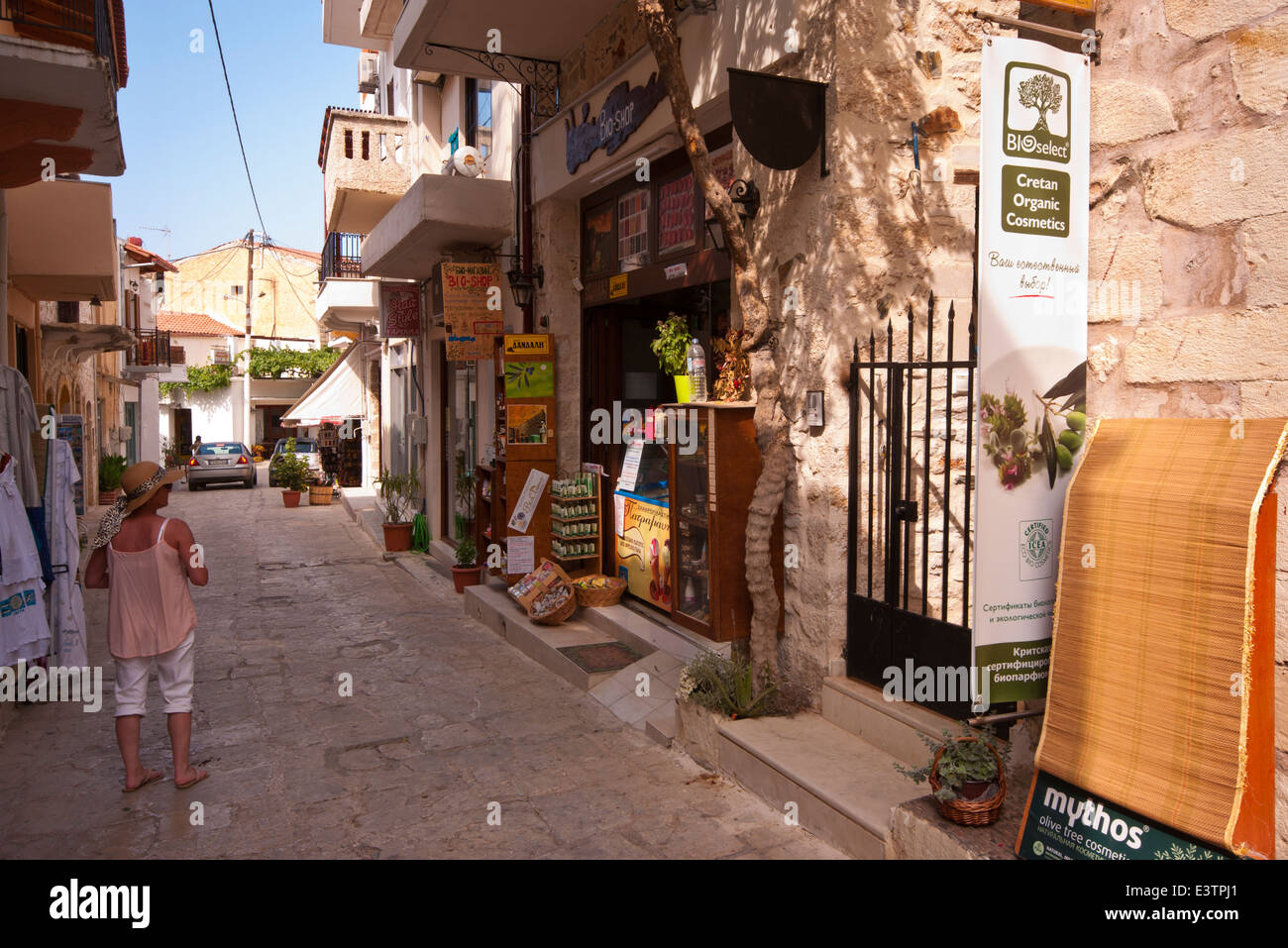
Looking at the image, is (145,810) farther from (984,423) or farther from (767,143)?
(767,143)

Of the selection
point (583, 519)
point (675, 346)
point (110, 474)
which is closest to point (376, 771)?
point (675, 346)

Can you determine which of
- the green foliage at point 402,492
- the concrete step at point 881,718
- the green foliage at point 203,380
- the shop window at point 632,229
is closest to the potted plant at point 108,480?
the green foliage at point 402,492

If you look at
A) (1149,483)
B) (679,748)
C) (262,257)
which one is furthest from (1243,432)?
(262,257)

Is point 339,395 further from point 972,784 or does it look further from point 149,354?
point 972,784

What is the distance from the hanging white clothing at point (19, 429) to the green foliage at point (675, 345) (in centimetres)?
425

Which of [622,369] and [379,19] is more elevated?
[379,19]

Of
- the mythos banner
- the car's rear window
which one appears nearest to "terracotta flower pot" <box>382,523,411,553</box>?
the mythos banner

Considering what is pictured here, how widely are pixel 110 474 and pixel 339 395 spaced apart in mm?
5634

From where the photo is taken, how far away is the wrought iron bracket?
916cm

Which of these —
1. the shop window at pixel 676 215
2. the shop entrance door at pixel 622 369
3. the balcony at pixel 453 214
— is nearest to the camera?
the shop window at pixel 676 215

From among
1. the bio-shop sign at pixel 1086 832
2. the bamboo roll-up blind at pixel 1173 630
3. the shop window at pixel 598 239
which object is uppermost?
the shop window at pixel 598 239

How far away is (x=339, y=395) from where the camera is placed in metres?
24.6

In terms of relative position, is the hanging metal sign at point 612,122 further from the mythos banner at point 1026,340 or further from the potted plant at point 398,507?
the potted plant at point 398,507

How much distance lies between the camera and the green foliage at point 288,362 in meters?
44.8
